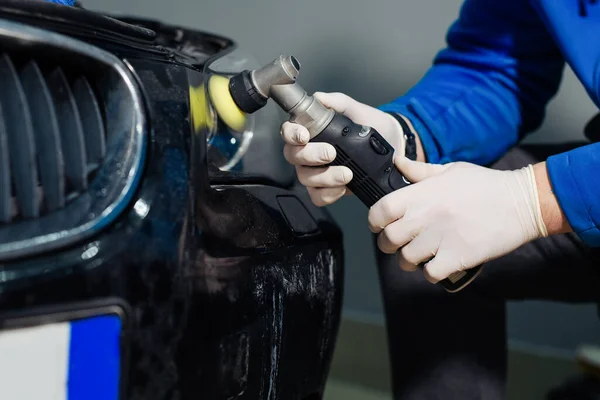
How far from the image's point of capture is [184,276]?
407mm

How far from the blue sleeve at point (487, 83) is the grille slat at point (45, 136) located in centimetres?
49

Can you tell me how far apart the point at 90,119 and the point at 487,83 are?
611mm

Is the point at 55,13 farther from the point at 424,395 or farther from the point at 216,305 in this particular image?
the point at 424,395

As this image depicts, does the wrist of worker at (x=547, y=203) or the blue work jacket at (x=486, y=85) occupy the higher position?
the blue work jacket at (x=486, y=85)

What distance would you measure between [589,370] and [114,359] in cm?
95

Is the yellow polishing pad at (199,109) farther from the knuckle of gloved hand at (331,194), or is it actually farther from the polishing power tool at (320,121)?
the knuckle of gloved hand at (331,194)

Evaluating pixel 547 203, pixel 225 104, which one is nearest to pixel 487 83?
pixel 547 203

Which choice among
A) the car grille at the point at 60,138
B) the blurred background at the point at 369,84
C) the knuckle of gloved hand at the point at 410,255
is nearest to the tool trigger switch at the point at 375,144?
the knuckle of gloved hand at the point at 410,255

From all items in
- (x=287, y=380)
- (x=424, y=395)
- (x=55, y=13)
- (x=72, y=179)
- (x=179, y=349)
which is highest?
(x=55, y=13)

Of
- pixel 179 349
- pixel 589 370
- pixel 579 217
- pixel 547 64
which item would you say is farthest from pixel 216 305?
pixel 589 370

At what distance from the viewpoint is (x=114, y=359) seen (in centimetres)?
38

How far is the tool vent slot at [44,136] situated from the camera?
0.37 m

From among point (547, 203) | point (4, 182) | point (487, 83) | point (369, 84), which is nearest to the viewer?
point (4, 182)

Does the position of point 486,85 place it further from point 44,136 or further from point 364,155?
point 44,136
